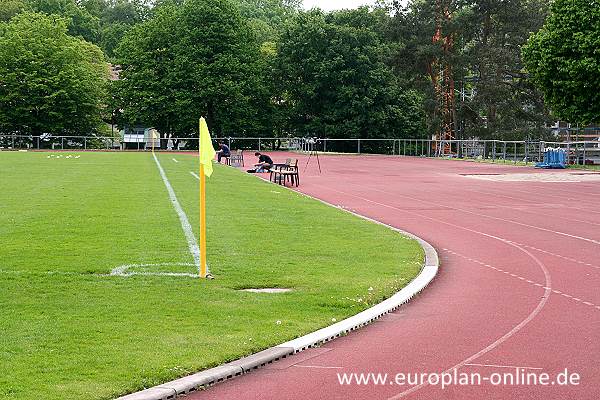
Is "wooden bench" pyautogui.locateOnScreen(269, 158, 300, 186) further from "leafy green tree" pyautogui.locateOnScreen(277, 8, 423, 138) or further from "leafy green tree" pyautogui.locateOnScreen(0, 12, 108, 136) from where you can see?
"leafy green tree" pyautogui.locateOnScreen(0, 12, 108, 136)

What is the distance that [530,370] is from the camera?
802 cm

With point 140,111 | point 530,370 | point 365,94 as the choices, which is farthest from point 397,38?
point 530,370

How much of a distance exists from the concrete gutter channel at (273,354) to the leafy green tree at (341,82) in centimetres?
7003

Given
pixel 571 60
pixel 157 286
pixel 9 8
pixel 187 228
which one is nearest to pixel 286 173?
pixel 187 228

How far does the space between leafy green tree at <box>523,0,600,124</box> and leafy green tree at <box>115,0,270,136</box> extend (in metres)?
33.4

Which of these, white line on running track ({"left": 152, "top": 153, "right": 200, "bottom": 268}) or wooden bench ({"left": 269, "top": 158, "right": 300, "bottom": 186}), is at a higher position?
wooden bench ({"left": 269, "top": 158, "right": 300, "bottom": 186})

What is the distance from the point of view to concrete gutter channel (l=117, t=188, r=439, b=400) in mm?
7016

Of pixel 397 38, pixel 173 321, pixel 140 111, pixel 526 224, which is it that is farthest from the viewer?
pixel 397 38

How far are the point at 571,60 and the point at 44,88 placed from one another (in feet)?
160

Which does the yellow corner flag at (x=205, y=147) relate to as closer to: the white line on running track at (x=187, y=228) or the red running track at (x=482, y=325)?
the white line on running track at (x=187, y=228)

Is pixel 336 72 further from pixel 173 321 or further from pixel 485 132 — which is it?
pixel 173 321

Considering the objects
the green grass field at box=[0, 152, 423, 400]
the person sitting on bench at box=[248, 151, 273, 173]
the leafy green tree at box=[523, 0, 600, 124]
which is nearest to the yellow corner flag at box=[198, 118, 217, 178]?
the green grass field at box=[0, 152, 423, 400]

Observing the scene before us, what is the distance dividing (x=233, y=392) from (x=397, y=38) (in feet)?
274

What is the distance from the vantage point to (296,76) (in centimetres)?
8475
